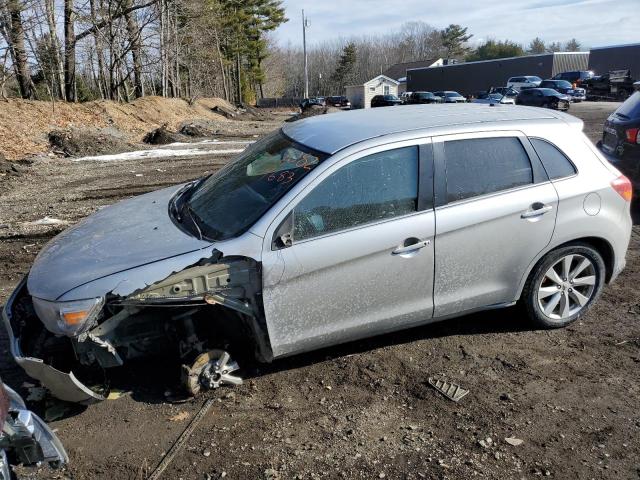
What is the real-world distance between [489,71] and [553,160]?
66.9m

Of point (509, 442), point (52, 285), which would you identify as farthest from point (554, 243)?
point (52, 285)

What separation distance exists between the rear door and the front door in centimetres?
13

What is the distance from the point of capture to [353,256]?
11.3 ft

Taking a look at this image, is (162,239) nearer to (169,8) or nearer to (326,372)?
(326,372)

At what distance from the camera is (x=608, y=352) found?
3.98m

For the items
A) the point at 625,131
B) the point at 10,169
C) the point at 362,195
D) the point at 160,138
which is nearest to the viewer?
the point at 362,195

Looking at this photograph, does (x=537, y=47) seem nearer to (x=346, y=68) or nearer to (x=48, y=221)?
(x=346, y=68)

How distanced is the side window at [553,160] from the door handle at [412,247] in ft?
3.88

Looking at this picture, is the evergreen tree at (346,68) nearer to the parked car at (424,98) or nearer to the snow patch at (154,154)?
the parked car at (424,98)

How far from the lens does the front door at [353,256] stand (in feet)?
11.0

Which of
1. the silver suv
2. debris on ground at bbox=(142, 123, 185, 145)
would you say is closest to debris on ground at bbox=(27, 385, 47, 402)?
the silver suv

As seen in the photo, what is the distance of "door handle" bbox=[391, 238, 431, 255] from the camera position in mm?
3529

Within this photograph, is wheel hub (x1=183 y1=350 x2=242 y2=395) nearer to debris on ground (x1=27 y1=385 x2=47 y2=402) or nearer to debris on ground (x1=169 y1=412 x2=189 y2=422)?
debris on ground (x1=169 y1=412 x2=189 y2=422)

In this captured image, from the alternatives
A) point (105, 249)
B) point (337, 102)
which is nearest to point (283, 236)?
point (105, 249)
